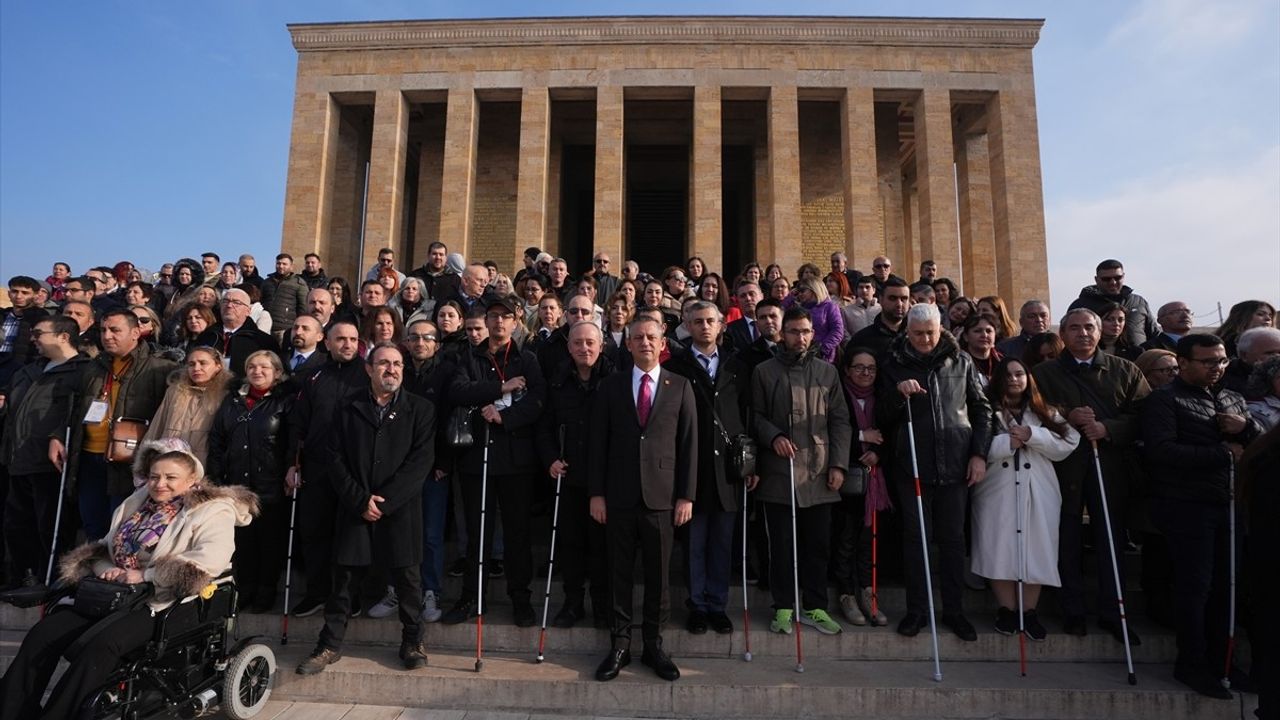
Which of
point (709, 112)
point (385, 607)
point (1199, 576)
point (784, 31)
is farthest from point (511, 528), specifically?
point (784, 31)

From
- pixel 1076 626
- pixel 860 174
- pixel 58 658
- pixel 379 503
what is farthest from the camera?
pixel 860 174

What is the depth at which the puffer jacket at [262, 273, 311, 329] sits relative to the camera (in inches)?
361

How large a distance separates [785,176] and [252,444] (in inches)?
611

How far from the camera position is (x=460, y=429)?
484 centimetres

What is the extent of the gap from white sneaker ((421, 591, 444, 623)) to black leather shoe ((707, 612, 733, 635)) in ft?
6.52

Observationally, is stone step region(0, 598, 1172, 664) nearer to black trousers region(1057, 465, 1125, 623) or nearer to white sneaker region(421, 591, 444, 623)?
white sneaker region(421, 591, 444, 623)

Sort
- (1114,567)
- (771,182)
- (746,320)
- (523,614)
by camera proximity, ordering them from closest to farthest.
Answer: (1114,567)
(523,614)
(746,320)
(771,182)

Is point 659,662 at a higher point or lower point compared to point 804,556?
lower

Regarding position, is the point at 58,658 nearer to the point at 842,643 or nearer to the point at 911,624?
the point at 842,643

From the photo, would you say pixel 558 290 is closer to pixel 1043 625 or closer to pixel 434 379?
pixel 434 379

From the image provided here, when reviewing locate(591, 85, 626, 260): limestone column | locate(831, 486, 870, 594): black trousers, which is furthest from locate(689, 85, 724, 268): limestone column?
locate(831, 486, 870, 594): black trousers

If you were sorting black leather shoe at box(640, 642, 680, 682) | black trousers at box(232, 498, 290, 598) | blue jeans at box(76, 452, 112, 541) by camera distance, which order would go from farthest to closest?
blue jeans at box(76, 452, 112, 541) → black trousers at box(232, 498, 290, 598) → black leather shoe at box(640, 642, 680, 682)

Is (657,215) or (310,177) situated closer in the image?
(310,177)

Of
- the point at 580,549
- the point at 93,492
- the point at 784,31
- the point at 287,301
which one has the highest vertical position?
the point at 784,31
